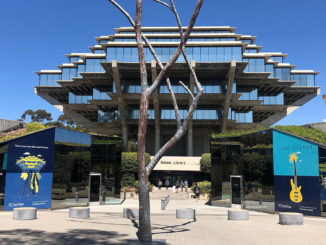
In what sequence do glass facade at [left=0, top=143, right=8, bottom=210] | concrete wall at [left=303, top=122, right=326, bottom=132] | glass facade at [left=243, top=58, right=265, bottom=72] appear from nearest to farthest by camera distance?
glass facade at [left=0, top=143, right=8, bottom=210]
concrete wall at [left=303, top=122, right=326, bottom=132]
glass facade at [left=243, top=58, right=265, bottom=72]

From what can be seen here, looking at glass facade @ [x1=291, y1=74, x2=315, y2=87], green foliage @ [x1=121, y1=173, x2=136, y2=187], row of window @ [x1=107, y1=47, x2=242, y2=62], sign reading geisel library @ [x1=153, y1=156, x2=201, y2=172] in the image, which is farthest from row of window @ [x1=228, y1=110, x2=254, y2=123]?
green foliage @ [x1=121, y1=173, x2=136, y2=187]

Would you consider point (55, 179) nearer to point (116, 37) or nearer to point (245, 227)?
point (245, 227)

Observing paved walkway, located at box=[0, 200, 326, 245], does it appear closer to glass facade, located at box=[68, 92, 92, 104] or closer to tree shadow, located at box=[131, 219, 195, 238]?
tree shadow, located at box=[131, 219, 195, 238]

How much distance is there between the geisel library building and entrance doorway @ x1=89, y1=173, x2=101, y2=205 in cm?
2387

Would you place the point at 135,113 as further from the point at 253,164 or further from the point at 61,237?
the point at 61,237

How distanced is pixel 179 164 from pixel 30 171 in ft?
103

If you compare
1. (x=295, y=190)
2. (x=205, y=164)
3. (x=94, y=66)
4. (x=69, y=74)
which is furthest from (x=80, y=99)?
(x=295, y=190)

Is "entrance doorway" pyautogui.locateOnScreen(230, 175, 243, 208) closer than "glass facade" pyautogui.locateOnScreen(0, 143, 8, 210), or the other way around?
"glass facade" pyautogui.locateOnScreen(0, 143, 8, 210)

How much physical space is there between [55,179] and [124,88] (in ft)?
103

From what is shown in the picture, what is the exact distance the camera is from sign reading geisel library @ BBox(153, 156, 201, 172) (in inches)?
1890

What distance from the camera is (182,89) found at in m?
49.3

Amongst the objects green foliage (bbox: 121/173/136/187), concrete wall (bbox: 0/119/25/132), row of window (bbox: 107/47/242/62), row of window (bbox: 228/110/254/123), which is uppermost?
row of window (bbox: 107/47/242/62)

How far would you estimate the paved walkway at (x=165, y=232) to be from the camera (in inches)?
432

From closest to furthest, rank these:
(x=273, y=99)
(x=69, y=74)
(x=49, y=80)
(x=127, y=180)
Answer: (x=127, y=180) < (x=273, y=99) < (x=69, y=74) < (x=49, y=80)
